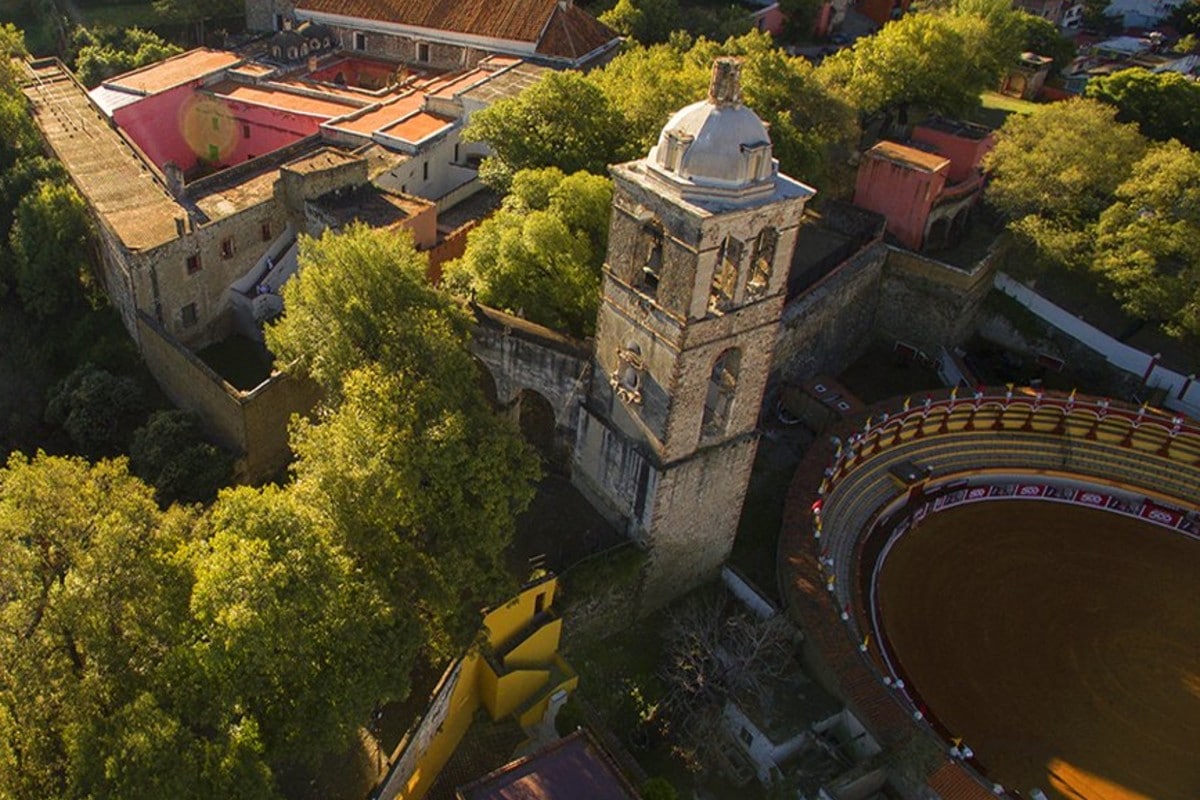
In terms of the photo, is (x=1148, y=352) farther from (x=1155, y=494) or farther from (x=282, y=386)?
(x=282, y=386)

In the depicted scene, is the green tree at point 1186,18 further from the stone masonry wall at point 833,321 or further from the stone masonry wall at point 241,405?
the stone masonry wall at point 241,405

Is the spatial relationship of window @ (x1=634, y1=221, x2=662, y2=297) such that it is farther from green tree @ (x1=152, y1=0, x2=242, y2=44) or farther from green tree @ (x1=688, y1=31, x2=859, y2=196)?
green tree @ (x1=152, y1=0, x2=242, y2=44)

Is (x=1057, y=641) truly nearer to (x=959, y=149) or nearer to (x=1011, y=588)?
(x=1011, y=588)

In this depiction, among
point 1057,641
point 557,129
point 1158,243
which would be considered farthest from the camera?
point 1158,243

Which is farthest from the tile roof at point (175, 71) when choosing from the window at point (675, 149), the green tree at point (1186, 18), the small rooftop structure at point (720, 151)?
the green tree at point (1186, 18)

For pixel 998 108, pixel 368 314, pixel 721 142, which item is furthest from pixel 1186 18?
pixel 368 314

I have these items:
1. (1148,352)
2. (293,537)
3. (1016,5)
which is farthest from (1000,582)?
(1016,5)
